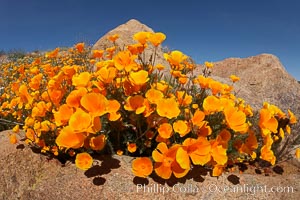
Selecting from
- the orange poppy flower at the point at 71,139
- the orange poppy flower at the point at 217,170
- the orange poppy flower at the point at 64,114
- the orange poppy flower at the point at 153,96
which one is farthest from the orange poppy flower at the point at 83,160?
the orange poppy flower at the point at 217,170

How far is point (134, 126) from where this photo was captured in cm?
281

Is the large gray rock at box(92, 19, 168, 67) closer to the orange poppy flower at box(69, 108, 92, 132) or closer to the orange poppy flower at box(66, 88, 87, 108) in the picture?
the orange poppy flower at box(66, 88, 87, 108)

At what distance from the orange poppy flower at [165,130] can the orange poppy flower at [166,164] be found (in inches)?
6.0

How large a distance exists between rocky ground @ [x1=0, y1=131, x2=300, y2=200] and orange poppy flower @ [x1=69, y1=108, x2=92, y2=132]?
1.96ft

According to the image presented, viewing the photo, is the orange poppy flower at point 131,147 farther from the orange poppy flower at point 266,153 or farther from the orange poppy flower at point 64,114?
the orange poppy flower at point 266,153

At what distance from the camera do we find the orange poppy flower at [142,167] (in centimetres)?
248

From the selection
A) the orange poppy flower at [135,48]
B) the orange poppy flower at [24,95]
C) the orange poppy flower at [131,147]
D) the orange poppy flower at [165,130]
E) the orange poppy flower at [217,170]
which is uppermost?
the orange poppy flower at [135,48]

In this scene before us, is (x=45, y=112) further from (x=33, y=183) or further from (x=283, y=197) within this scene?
(x=283, y=197)

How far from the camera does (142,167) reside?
8.22 feet

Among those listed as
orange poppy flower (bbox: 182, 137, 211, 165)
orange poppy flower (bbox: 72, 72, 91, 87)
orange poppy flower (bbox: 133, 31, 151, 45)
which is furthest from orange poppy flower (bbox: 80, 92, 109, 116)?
orange poppy flower (bbox: 133, 31, 151, 45)

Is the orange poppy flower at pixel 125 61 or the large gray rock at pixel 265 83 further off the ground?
the large gray rock at pixel 265 83

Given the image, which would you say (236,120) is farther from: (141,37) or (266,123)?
(141,37)

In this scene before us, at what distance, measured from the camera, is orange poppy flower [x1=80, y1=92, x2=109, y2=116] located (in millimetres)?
2365

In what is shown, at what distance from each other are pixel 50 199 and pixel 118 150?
0.70 metres
